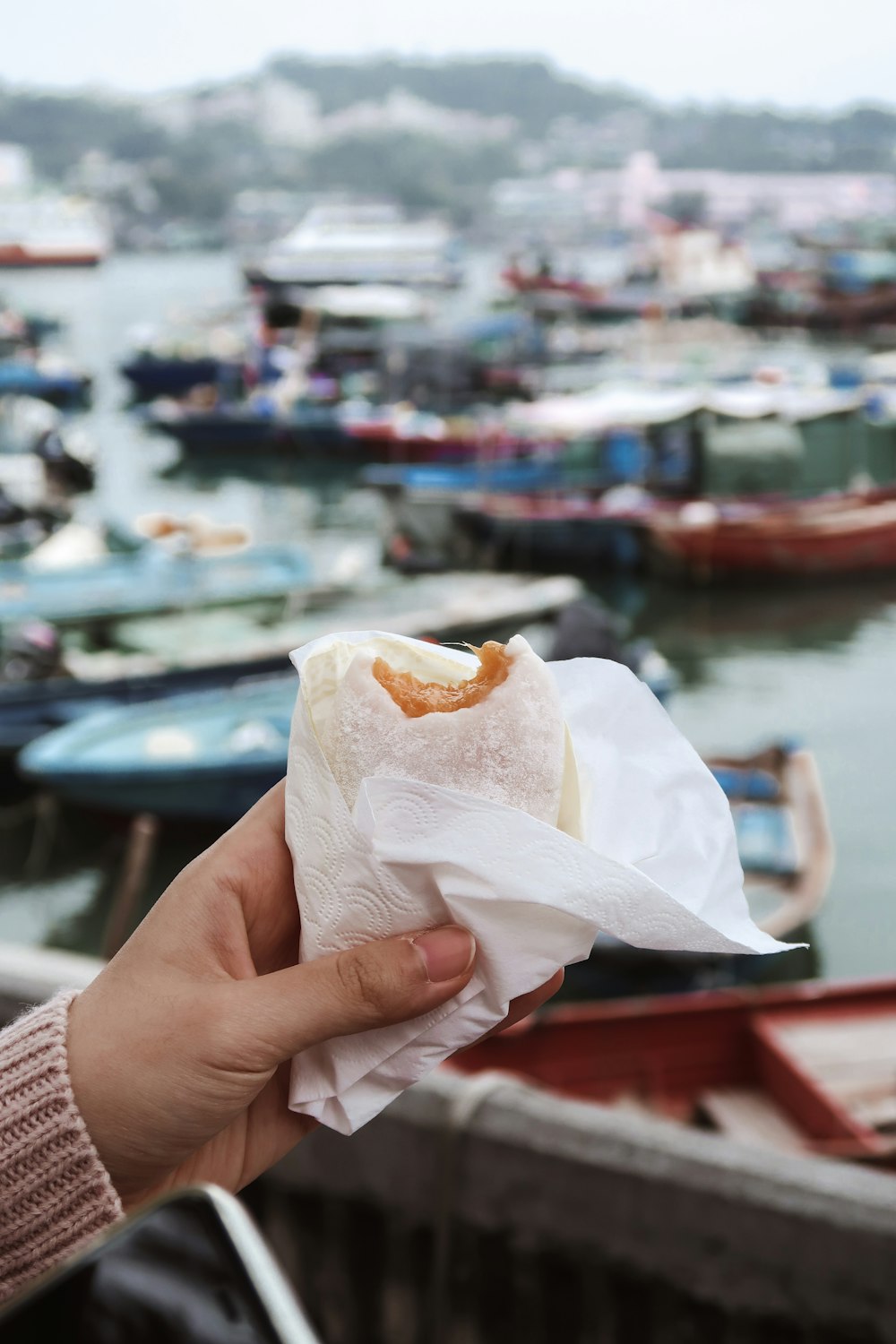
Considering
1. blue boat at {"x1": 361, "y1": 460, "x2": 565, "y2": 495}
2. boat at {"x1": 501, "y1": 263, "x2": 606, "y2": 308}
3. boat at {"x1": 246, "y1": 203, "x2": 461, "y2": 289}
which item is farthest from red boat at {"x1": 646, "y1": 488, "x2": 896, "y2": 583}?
boat at {"x1": 501, "y1": 263, "x2": 606, "y2": 308}

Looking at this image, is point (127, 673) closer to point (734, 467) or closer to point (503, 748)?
point (503, 748)

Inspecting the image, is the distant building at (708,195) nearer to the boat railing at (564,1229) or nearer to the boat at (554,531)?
the boat at (554,531)

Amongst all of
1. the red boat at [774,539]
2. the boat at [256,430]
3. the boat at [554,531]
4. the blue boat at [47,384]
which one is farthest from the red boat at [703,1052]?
the blue boat at [47,384]

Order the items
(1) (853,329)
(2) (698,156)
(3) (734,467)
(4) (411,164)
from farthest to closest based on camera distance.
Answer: (2) (698,156) < (4) (411,164) < (1) (853,329) < (3) (734,467)

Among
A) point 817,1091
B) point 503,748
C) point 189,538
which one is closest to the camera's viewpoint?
point 503,748

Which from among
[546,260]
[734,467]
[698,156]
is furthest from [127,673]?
[698,156]

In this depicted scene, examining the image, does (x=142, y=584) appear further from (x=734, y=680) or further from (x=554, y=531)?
(x=554, y=531)

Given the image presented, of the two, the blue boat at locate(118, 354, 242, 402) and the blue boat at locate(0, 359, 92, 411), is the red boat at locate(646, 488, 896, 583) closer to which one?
the blue boat at locate(118, 354, 242, 402)
